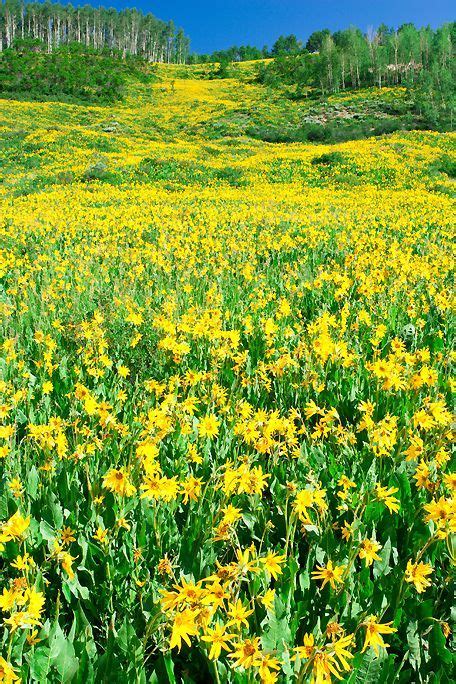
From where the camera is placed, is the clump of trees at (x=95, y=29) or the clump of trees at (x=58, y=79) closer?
the clump of trees at (x=58, y=79)

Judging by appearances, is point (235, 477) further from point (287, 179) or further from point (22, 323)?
point (287, 179)

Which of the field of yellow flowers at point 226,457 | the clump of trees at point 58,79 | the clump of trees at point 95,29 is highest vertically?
the clump of trees at point 95,29

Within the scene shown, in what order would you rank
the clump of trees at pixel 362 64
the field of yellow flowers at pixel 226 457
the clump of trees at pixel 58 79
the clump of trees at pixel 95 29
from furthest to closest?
1. the clump of trees at pixel 95 29
2. the clump of trees at pixel 362 64
3. the clump of trees at pixel 58 79
4. the field of yellow flowers at pixel 226 457

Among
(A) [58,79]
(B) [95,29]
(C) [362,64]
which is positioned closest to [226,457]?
(A) [58,79]

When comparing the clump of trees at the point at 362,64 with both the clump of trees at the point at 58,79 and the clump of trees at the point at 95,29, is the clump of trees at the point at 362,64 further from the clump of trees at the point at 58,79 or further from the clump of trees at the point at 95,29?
the clump of trees at the point at 95,29

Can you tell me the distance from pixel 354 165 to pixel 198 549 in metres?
23.5

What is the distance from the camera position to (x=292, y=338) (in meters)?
4.42

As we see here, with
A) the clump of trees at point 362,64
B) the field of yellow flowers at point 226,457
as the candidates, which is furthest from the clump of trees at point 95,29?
the field of yellow flowers at point 226,457

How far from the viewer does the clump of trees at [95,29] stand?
12259 cm

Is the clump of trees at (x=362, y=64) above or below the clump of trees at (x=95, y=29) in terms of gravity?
below

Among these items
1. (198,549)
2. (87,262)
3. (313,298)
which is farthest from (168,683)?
(87,262)

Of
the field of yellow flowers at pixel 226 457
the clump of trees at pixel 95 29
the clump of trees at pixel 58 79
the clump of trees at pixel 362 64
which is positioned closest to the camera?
the field of yellow flowers at pixel 226 457

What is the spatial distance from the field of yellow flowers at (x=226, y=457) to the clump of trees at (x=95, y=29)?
5135 inches

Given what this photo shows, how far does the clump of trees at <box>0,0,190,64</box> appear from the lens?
402 ft
